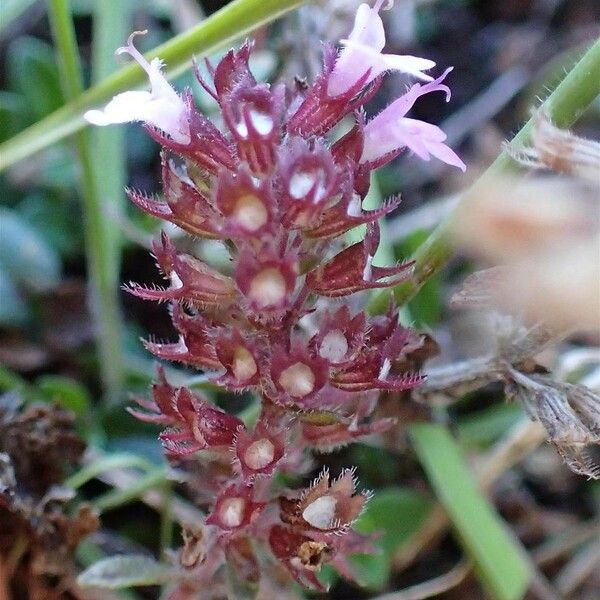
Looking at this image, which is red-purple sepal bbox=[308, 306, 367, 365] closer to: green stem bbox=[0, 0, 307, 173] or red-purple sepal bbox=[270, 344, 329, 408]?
red-purple sepal bbox=[270, 344, 329, 408]

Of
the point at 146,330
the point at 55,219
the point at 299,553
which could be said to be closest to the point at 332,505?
the point at 299,553

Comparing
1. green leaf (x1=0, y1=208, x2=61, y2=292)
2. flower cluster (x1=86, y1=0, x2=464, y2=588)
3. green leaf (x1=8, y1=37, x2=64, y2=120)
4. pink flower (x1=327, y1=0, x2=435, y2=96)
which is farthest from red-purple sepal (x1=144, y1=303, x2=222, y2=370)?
green leaf (x1=8, y1=37, x2=64, y2=120)

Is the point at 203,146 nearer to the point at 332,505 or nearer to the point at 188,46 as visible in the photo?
the point at 188,46

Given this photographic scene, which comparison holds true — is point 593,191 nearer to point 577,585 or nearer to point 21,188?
point 577,585

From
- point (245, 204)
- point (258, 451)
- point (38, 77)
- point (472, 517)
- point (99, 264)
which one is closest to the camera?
point (245, 204)

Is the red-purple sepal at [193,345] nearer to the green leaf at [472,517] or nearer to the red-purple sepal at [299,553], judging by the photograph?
the red-purple sepal at [299,553]

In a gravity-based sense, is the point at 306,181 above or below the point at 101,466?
above

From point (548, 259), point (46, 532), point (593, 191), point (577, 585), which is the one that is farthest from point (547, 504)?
point (548, 259)

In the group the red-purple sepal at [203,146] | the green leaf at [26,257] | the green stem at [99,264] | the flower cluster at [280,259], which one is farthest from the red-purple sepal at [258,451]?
the green leaf at [26,257]
